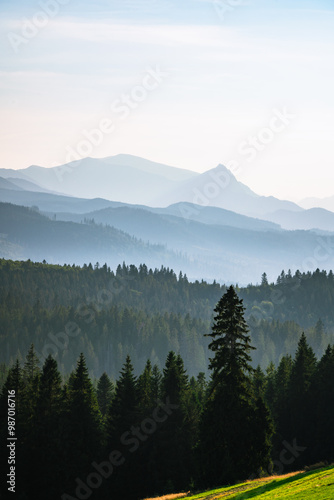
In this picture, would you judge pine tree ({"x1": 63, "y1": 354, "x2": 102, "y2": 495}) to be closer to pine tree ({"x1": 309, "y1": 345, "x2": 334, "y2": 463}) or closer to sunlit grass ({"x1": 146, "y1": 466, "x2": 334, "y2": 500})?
sunlit grass ({"x1": 146, "y1": 466, "x2": 334, "y2": 500})

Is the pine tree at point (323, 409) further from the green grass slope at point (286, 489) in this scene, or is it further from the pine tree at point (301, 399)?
the green grass slope at point (286, 489)

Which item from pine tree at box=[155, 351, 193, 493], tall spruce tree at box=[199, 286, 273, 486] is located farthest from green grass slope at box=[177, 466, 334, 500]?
pine tree at box=[155, 351, 193, 493]

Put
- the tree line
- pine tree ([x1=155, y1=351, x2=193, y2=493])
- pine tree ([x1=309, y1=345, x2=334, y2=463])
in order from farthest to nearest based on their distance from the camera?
1. the tree line
2. pine tree ([x1=309, y1=345, x2=334, y2=463])
3. pine tree ([x1=155, y1=351, x2=193, y2=493])

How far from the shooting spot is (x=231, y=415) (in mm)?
45250

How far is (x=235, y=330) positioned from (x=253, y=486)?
9477 mm

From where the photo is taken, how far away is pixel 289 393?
206ft

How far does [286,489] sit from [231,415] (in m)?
8.82

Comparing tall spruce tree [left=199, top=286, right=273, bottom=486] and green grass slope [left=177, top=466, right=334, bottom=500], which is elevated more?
tall spruce tree [left=199, top=286, right=273, bottom=486]

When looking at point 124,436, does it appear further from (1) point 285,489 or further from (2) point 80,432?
(1) point 285,489

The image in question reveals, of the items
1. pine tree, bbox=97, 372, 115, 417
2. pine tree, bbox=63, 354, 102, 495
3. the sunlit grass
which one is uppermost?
pine tree, bbox=97, 372, 115, 417

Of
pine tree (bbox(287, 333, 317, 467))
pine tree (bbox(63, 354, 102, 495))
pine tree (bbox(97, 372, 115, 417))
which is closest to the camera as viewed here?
pine tree (bbox(63, 354, 102, 495))

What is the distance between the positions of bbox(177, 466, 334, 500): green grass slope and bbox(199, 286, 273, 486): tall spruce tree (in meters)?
2.80

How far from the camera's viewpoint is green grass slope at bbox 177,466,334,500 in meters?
33.3

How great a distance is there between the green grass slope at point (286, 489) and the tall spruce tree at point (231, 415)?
9.18 ft
